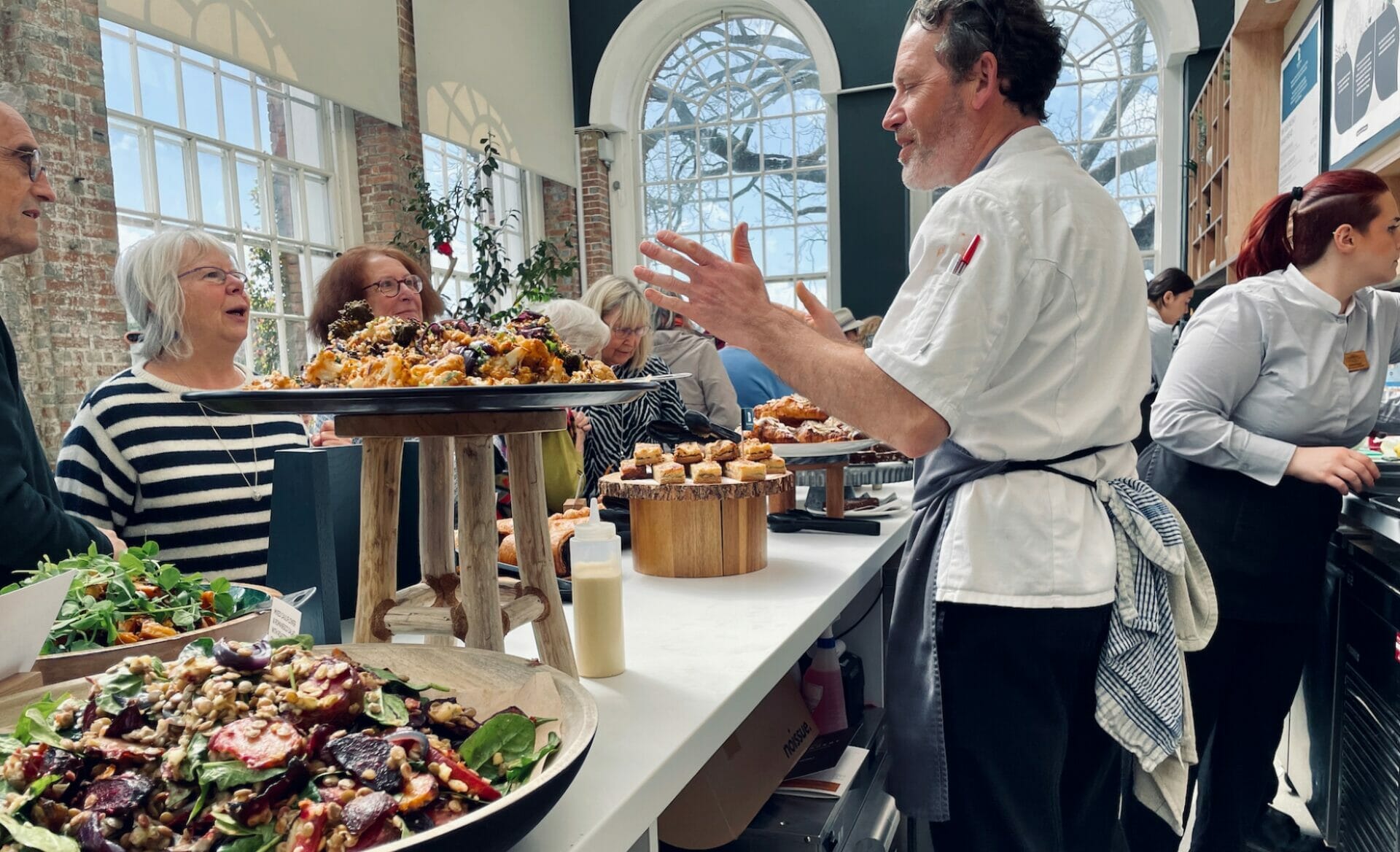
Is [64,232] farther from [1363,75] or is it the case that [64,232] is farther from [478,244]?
[1363,75]

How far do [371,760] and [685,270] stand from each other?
78 cm

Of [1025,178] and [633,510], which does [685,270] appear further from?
[633,510]

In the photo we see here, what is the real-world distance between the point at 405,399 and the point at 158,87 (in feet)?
17.6

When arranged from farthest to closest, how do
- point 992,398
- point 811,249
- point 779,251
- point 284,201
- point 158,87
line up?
point 779,251
point 811,249
point 284,201
point 158,87
point 992,398

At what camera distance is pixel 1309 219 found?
2176 millimetres

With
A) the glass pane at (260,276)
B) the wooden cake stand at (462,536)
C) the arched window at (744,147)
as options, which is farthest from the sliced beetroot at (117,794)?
the arched window at (744,147)

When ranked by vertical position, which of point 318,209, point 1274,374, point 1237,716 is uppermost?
point 318,209

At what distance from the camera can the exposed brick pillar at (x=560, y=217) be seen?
9.02 metres

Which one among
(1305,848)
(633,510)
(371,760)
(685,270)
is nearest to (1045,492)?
(685,270)

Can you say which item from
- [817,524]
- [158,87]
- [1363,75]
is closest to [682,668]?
[817,524]

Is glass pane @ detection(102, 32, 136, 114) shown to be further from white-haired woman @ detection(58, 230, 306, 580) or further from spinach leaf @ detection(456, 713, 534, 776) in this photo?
spinach leaf @ detection(456, 713, 534, 776)

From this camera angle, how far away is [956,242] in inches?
50.3

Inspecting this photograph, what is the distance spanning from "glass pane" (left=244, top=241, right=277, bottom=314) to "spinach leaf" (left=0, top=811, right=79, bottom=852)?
18.7 ft

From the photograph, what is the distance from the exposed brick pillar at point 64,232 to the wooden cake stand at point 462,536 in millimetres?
3817
